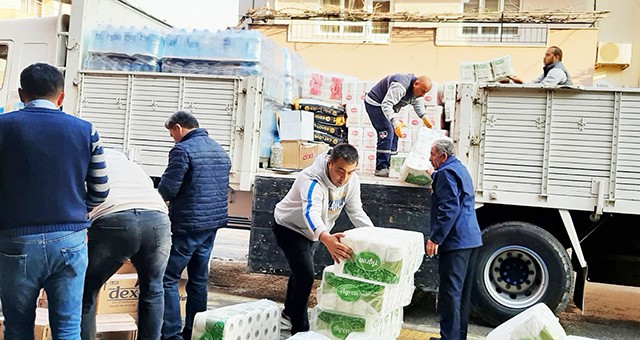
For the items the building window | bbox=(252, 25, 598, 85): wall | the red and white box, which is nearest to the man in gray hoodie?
the red and white box

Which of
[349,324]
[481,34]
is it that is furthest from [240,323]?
[481,34]

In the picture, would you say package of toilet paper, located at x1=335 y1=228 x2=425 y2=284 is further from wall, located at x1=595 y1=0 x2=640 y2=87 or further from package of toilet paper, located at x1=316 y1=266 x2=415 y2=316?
wall, located at x1=595 y1=0 x2=640 y2=87

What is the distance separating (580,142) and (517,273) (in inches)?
55.4

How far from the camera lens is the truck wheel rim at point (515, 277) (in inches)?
224

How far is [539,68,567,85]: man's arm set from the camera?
6.33 m

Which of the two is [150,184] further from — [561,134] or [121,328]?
[561,134]

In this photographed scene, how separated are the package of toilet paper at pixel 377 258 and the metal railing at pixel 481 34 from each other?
31.0ft

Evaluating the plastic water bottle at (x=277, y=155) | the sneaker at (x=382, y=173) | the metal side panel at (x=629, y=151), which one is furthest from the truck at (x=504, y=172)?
the sneaker at (x=382, y=173)

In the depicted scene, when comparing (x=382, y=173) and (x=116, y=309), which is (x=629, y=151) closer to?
(x=382, y=173)

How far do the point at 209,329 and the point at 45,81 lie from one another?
1866 mm

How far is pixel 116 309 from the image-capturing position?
459 centimetres

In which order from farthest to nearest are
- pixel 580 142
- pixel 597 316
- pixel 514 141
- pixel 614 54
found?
pixel 614 54, pixel 597 316, pixel 514 141, pixel 580 142

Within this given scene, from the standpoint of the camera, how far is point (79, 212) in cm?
306

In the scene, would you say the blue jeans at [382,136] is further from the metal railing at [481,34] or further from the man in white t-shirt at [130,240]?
the metal railing at [481,34]
